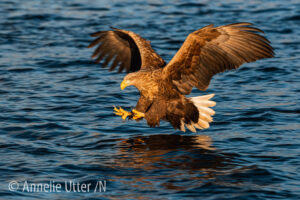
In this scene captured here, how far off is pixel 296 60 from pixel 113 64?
15.9 ft

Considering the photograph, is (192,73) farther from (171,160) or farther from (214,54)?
(171,160)

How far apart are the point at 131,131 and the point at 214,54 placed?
68.0 inches

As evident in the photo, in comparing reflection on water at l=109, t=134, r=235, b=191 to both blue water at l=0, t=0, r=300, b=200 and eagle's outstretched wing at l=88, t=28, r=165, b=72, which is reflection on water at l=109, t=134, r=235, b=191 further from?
eagle's outstretched wing at l=88, t=28, r=165, b=72

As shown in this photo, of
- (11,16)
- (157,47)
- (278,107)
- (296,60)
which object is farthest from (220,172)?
(11,16)

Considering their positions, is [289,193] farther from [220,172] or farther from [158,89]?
[158,89]

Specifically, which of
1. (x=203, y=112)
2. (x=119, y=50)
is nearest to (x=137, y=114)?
(x=203, y=112)

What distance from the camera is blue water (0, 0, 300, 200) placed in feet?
19.3

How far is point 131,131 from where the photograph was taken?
7859 millimetres

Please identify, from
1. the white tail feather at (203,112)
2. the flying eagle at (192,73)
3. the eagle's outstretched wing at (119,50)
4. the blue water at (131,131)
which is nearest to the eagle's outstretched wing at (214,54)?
the flying eagle at (192,73)

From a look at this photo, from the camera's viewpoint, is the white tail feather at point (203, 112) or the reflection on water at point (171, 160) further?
the white tail feather at point (203, 112)

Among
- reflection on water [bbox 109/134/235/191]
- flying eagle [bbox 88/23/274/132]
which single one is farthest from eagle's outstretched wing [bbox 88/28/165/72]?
reflection on water [bbox 109/134/235/191]

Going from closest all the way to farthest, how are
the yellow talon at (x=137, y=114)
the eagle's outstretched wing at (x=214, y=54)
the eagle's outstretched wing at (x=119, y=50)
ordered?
the eagle's outstretched wing at (x=214, y=54) → the yellow talon at (x=137, y=114) → the eagle's outstretched wing at (x=119, y=50)

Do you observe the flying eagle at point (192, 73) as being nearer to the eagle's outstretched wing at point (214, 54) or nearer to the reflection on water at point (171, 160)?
the eagle's outstretched wing at point (214, 54)

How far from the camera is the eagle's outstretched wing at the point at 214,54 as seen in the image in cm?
693
